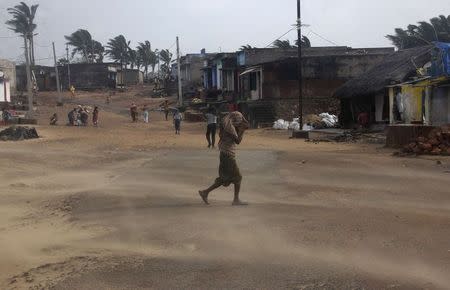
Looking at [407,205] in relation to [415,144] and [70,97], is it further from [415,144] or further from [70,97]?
[70,97]

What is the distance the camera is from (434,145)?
649 inches

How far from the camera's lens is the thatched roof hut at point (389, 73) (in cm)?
2639

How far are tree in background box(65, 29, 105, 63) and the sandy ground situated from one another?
3399 inches

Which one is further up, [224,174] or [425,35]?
[425,35]

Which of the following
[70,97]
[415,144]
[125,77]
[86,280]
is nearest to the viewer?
[86,280]

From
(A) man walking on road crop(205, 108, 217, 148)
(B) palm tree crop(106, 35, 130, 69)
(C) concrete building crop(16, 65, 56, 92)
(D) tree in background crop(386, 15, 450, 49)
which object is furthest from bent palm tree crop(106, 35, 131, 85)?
(A) man walking on road crop(205, 108, 217, 148)

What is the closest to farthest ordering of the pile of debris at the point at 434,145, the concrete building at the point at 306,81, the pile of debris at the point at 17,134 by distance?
the pile of debris at the point at 434,145, the pile of debris at the point at 17,134, the concrete building at the point at 306,81

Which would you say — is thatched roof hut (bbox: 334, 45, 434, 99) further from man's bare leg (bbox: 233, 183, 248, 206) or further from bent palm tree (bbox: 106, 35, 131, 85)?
bent palm tree (bbox: 106, 35, 131, 85)

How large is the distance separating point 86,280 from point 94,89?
73085 millimetres

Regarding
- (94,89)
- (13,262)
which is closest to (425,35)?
(94,89)

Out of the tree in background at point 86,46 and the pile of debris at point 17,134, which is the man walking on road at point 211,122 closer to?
the pile of debris at point 17,134

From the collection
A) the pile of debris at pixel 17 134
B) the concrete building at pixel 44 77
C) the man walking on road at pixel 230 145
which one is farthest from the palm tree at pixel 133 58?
the man walking on road at pixel 230 145

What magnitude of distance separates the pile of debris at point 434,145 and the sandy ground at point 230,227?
3.56 ft

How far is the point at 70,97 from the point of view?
66.8m
